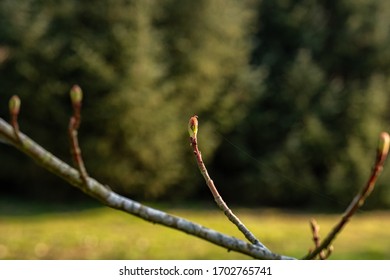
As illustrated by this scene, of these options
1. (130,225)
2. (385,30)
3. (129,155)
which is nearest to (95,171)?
(129,155)

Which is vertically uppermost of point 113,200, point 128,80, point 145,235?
point 128,80

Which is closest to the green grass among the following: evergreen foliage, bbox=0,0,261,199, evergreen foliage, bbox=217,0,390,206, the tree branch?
evergreen foliage, bbox=217,0,390,206

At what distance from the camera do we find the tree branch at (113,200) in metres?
0.57

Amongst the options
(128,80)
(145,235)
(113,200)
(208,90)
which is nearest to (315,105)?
(208,90)

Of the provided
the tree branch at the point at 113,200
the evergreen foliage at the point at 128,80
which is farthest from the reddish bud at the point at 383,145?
the evergreen foliage at the point at 128,80

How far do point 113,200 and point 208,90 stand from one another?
13710mm

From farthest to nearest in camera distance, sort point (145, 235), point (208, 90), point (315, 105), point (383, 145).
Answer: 1. point (315, 105)
2. point (208, 90)
3. point (145, 235)
4. point (383, 145)

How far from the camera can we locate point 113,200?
642 mm

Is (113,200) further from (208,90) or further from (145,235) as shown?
(208,90)

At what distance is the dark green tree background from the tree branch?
471 inches

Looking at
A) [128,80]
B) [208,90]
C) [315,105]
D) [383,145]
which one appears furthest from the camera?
[315,105]

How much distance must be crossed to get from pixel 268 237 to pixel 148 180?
4.08m

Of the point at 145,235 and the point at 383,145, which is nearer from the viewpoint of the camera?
the point at 383,145

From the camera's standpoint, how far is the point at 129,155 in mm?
13344
